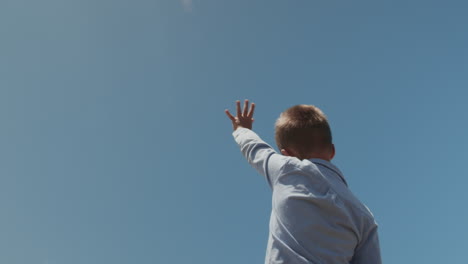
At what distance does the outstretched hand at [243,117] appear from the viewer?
447 centimetres

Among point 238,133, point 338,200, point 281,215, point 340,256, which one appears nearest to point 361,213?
point 338,200

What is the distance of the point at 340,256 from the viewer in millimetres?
2973

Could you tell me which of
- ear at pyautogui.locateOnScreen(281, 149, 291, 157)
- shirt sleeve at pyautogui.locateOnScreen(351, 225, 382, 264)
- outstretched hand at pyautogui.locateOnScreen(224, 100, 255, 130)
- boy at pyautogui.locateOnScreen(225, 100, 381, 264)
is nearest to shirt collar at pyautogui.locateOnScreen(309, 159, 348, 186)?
boy at pyautogui.locateOnScreen(225, 100, 381, 264)

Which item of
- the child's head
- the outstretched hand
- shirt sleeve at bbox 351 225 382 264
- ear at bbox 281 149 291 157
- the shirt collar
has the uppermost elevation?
the outstretched hand

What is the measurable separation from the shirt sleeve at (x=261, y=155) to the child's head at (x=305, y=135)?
20 centimetres

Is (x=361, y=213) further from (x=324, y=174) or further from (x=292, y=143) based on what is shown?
(x=292, y=143)

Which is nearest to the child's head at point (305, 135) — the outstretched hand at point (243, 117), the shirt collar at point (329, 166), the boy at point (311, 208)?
the boy at point (311, 208)

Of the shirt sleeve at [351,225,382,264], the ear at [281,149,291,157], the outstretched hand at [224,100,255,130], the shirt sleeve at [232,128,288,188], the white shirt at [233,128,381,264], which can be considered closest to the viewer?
the white shirt at [233,128,381,264]

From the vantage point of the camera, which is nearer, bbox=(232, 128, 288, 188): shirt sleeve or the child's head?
bbox=(232, 128, 288, 188): shirt sleeve

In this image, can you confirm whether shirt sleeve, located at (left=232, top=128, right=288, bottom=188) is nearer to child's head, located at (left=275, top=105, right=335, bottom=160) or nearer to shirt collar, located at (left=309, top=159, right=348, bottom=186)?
child's head, located at (left=275, top=105, right=335, bottom=160)

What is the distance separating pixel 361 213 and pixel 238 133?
5.20ft

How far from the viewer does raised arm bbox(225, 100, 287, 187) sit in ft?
11.1

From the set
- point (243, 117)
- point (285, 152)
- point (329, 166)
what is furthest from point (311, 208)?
point (243, 117)

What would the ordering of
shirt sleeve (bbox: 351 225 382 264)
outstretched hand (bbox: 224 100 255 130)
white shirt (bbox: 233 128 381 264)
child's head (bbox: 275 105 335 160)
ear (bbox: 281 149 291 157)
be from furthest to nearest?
outstretched hand (bbox: 224 100 255 130) < ear (bbox: 281 149 291 157) < child's head (bbox: 275 105 335 160) < shirt sleeve (bbox: 351 225 382 264) < white shirt (bbox: 233 128 381 264)
